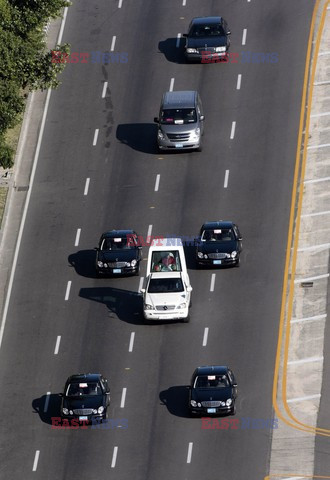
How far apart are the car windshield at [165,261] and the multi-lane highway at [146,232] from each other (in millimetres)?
2088

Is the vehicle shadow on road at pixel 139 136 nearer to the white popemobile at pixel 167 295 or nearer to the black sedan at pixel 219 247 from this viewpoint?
the black sedan at pixel 219 247

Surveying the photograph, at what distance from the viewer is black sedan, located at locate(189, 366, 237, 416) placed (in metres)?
82.7

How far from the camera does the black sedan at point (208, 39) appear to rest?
105875 mm

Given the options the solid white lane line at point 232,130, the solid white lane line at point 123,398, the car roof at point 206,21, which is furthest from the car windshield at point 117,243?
the car roof at point 206,21

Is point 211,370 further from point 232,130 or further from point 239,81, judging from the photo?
point 239,81

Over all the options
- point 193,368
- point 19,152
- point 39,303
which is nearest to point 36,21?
point 19,152

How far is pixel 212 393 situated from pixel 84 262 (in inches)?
547

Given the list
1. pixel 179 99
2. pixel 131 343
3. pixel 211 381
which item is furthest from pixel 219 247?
pixel 179 99

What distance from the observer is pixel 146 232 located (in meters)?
95.4

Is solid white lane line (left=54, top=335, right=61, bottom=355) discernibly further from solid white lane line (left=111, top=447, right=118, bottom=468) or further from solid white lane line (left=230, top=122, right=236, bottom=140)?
solid white lane line (left=230, top=122, right=236, bottom=140)

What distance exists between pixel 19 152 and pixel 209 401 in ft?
77.6

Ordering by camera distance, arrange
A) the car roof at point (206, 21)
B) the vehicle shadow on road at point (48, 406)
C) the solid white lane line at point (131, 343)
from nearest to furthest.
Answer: the vehicle shadow on road at point (48, 406) < the solid white lane line at point (131, 343) < the car roof at point (206, 21)

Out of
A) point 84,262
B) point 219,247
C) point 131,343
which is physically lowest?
point 131,343

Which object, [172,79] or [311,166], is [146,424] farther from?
[172,79]
